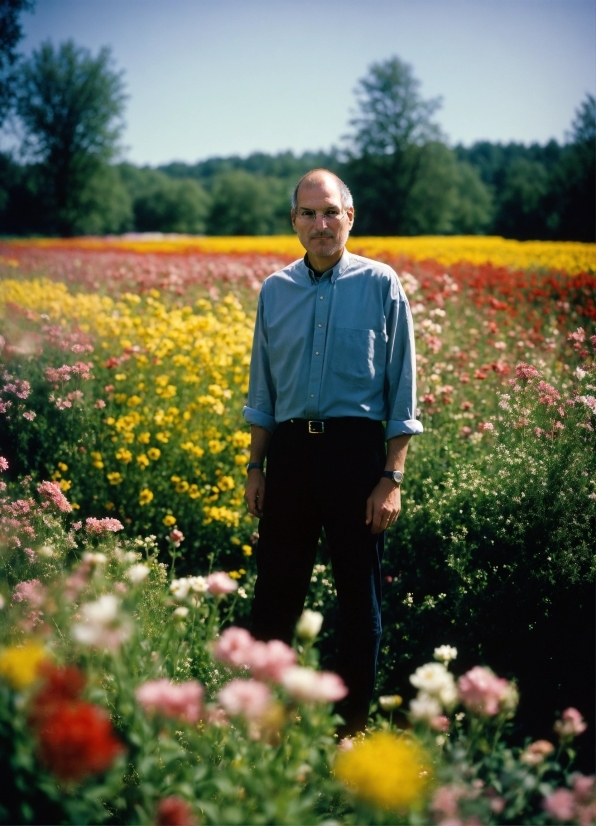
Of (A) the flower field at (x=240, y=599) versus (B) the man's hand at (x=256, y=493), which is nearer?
(A) the flower field at (x=240, y=599)

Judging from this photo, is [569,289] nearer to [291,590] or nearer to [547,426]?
[547,426]

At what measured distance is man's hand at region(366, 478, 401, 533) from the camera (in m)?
2.41

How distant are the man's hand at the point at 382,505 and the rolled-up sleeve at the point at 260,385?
563 mm

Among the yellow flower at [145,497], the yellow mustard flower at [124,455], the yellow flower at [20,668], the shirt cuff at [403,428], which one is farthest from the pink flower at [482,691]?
the yellow mustard flower at [124,455]

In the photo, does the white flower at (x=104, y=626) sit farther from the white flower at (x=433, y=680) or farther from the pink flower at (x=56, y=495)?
the pink flower at (x=56, y=495)

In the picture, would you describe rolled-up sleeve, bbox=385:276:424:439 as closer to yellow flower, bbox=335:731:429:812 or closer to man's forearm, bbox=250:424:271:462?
man's forearm, bbox=250:424:271:462

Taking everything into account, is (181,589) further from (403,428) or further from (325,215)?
(325,215)

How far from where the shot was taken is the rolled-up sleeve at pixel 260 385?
2.71m

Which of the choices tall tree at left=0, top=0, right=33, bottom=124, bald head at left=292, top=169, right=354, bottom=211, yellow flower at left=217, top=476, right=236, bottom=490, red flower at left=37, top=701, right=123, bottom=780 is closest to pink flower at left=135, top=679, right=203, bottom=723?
red flower at left=37, top=701, right=123, bottom=780

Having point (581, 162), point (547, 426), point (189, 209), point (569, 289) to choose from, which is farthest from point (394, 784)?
point (189, 209)

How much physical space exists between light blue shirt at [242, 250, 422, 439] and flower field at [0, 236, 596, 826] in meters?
0.76

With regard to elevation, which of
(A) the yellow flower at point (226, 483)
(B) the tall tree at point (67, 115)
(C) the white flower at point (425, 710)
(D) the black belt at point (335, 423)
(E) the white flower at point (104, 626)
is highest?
(B) the tall tree at point (67, 115)

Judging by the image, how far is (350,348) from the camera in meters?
2.46

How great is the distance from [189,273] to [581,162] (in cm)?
502
